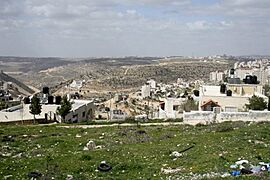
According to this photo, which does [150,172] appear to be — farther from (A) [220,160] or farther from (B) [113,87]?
(B) [113,87]

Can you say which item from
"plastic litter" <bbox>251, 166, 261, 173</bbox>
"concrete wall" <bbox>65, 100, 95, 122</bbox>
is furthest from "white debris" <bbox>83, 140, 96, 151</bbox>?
"concrete wall" <bbox>65, 100, 95, 122</bbox>

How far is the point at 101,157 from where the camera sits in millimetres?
19078

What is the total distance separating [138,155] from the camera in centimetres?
1959

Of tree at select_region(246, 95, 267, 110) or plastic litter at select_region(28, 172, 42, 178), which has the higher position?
plastic litter at select_region(28, 172, 42, 178)

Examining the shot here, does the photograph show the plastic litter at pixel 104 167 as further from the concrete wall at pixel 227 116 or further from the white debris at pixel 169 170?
the concrete wall at pixel 227 116

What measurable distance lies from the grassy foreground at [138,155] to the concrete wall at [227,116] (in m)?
7.29

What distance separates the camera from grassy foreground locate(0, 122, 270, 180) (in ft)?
51.5

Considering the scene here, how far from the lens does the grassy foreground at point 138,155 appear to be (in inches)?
618

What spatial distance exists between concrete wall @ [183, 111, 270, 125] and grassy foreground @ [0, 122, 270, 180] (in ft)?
23.9

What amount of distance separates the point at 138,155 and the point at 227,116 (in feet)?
60.8

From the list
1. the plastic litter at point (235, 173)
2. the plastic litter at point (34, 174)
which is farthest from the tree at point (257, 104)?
the plastic litter at point (34, 174)

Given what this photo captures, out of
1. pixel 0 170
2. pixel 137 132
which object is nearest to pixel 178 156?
pixel 0 170

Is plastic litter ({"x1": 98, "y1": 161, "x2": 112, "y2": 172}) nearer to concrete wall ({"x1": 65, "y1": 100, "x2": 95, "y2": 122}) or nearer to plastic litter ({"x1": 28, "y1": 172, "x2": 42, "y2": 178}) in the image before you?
plastic litter ({"x1": 28, "y1": 172, "x2": 42, "y2": 178})

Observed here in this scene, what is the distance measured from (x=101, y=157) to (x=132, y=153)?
6.27 feet
